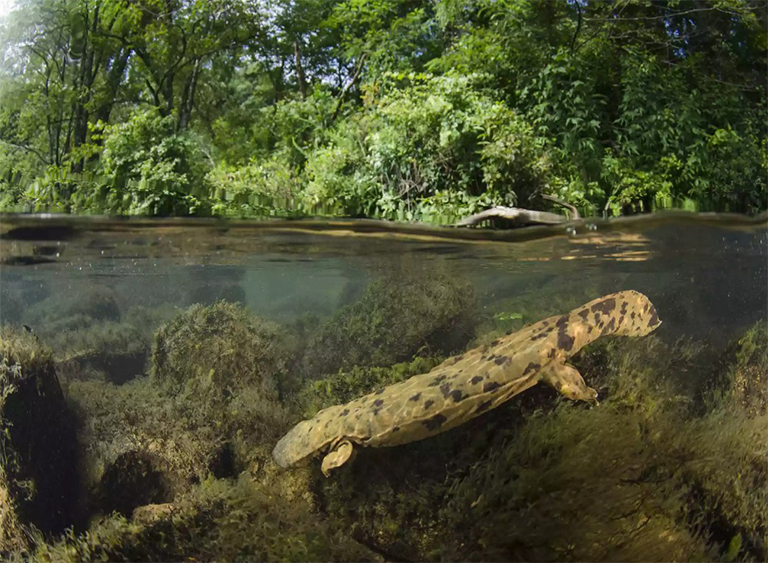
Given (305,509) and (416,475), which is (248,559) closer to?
(305,509)

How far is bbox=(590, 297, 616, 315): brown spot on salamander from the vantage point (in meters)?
3.59

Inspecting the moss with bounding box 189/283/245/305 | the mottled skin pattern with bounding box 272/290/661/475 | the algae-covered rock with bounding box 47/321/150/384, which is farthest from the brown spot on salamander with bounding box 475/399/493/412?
the algae-covered rock with bounding box 47/321/150/384

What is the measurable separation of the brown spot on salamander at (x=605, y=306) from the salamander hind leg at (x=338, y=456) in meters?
1.78

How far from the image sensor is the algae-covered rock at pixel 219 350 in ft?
11.9

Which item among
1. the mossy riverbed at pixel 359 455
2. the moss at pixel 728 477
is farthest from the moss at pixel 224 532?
the moss at pixel 728 477

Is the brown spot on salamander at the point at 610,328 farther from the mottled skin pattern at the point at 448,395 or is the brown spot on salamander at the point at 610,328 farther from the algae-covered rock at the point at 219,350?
the algae-covered rock at the point at 219,350

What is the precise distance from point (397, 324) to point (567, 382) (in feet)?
3.64

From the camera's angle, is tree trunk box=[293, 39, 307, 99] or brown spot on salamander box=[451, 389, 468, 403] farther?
tree trunk box=[293, 39, 307, 99]

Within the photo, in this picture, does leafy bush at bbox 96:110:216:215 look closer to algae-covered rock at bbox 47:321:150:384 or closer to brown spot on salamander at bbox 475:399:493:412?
algae-covered rock at bbox 47:321:150:384

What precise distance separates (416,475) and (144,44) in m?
3.20

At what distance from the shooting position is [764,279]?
4125 millimetres

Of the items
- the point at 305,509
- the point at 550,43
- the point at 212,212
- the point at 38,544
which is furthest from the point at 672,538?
the point at 38,544

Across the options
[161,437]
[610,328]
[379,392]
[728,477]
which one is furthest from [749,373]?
[161,437]

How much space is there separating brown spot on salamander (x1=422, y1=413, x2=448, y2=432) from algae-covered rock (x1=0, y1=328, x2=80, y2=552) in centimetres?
244
